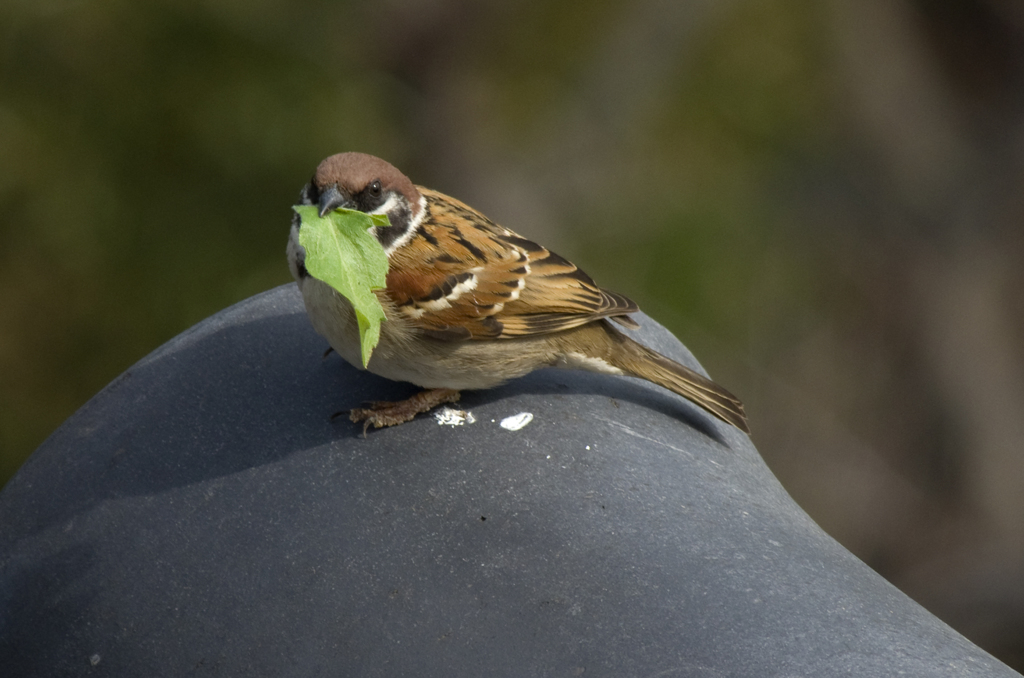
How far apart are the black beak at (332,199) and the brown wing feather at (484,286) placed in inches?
8.9

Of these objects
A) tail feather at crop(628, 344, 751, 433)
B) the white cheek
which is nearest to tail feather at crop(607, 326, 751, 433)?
tail feather at crop(628, 344, 751, 433)

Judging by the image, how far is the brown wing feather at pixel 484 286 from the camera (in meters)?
2.85

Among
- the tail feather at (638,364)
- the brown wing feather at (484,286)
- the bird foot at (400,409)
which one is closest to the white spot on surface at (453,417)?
the bird foot at (400,409)

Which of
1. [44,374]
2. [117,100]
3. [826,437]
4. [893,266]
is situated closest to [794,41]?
[893,266]

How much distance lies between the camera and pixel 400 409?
269 centimetres

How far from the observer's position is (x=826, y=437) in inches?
310

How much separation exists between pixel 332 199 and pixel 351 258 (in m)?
0.39

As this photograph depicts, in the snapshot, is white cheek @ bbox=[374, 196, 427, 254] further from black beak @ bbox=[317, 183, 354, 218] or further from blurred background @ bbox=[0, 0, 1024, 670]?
blurred background @ bbox=[0, 0, 1024, 670]

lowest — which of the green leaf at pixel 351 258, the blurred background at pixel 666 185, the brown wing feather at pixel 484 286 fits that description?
the blurred background at pixel 666 185

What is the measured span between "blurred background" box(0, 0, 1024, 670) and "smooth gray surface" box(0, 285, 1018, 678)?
429 centimetres

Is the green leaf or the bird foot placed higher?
the green leaf

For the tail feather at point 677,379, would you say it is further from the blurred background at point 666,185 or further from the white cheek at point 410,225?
the blurred background at point 666,185

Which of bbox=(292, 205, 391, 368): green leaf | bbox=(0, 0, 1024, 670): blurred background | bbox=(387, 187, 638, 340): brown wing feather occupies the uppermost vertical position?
bbox=(292, 205, 391, 368): green leaf

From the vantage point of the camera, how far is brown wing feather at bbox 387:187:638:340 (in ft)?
9.36
